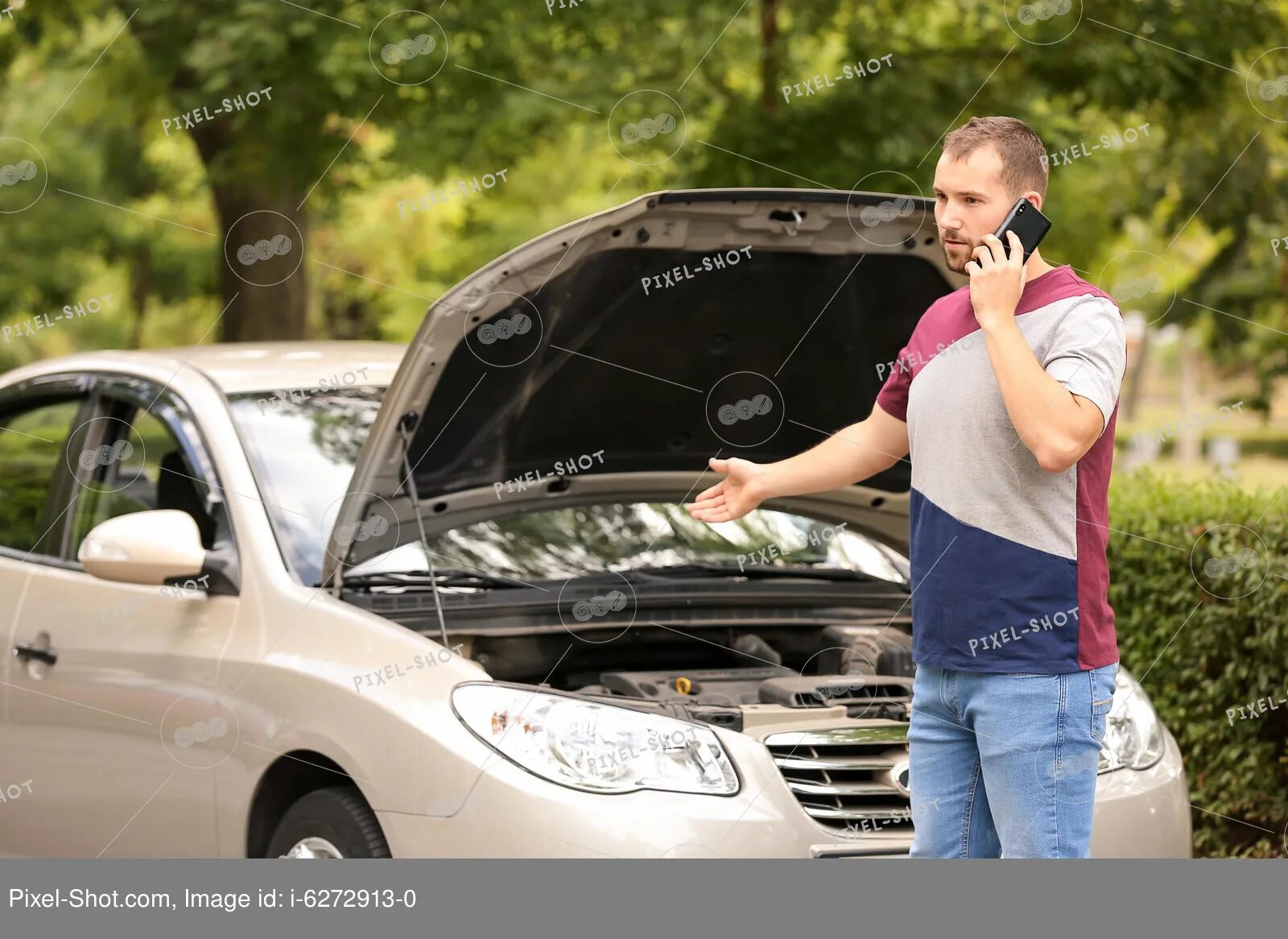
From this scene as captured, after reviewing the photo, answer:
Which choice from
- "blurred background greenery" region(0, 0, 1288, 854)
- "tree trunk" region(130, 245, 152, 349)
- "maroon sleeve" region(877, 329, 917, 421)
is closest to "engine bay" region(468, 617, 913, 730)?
"maroon sleeve" region(877, 329, 917, 421)

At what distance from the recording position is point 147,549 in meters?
4.23

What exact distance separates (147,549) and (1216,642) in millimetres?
3795

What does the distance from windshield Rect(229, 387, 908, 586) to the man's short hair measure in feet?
6.99

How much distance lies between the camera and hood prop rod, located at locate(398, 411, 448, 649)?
425 cm

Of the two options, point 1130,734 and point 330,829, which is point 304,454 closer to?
point 330,829

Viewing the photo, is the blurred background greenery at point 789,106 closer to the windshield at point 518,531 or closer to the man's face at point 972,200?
the windshield at point 518,531

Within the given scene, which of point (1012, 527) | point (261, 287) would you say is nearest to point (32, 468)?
point (1012, 527)

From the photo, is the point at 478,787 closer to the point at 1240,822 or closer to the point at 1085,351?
the point at 1085,351

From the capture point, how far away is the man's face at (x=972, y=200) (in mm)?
2922

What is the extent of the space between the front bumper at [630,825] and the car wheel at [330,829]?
0.18 ft

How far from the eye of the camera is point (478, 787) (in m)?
3.51

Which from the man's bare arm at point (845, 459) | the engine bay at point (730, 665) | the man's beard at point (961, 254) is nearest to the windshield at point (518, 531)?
the engine bay at point (730, 665)

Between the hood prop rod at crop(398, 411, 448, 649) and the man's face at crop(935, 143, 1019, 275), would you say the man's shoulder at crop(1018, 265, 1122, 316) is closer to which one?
the man's face at crop(935, 143, 1019, 275)

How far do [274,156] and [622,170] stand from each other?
586 centimetres
